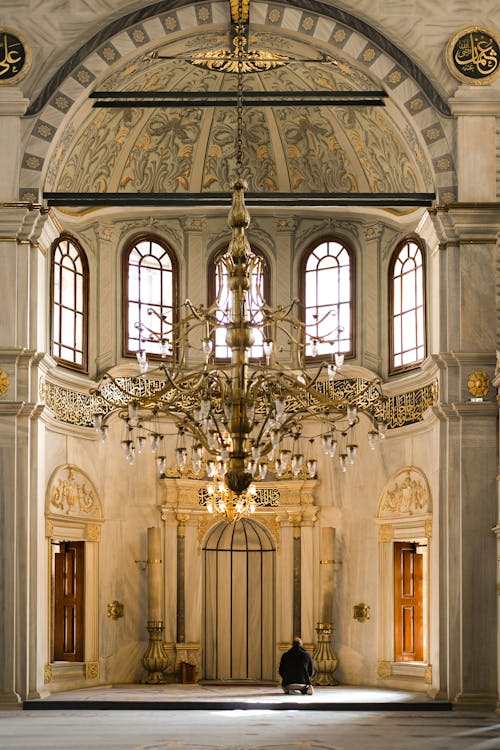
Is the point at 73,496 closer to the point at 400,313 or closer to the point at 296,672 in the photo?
the point at 296,672

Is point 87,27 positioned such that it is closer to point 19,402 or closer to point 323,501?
point 19,402

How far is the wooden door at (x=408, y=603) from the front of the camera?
58.0ft

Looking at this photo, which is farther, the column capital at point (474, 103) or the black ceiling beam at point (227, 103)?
the black ceiling beam at point (227, 103)

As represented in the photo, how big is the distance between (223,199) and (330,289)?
367 centimetres

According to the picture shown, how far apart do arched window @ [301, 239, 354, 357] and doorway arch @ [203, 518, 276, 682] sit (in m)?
2.76

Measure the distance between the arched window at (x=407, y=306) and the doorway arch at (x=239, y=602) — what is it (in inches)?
121

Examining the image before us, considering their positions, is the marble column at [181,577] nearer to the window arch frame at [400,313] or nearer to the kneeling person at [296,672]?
the kneeling person at [296,672]

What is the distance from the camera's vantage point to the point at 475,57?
15.9m

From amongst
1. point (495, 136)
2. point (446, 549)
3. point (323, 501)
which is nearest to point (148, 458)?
point (323, 501)

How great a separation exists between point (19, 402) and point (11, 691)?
3104 mm

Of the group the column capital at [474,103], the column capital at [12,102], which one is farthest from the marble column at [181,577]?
the column capital at [474,103]

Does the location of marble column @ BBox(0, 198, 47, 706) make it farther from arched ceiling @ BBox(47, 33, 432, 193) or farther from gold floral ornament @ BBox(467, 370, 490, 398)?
gold floral ornament @ BBox(467, 370, 490, 398)

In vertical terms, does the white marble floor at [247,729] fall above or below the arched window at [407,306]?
below

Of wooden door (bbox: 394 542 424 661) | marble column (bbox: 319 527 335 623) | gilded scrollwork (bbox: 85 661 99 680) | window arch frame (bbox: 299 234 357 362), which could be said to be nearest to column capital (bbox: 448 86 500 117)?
window arch frame (bbox: 299 234 357 362)
